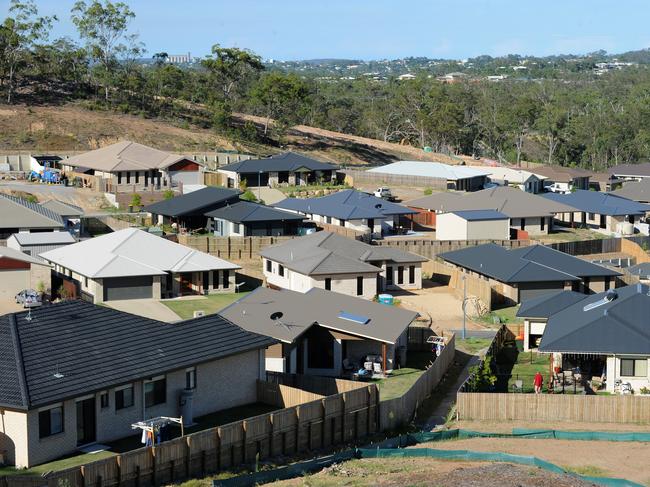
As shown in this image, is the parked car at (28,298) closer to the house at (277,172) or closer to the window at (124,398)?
the window at (124,398)

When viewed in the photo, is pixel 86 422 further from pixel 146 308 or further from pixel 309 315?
pixel 146 308

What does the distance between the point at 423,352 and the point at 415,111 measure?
341 feet

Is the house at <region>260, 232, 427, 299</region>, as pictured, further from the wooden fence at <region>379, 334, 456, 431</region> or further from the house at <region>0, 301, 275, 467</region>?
the house at <region>0, 301, 275, 467</region>

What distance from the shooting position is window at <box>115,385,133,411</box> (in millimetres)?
31766

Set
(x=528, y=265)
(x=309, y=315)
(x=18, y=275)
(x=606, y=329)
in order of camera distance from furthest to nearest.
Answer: (x=528, y=265) → (x=18, y=275) → (x=309, y=315) → (x=606, y=329)

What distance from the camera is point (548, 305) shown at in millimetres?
47219

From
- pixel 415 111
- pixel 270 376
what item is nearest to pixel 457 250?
pixel 270 376

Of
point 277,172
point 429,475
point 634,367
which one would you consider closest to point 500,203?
point 277,172

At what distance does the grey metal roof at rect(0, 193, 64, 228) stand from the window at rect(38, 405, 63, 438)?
3354 cm

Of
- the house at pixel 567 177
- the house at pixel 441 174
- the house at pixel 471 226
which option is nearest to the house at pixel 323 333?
the house at pixel 471 226

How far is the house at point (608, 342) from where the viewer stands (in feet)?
131

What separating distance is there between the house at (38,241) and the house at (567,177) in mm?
51684

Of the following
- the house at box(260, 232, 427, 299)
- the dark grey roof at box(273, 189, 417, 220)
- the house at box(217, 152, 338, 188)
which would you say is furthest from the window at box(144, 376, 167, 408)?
the house at box(217, 152, 338, 188)

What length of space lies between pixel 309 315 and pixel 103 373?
12.1m
